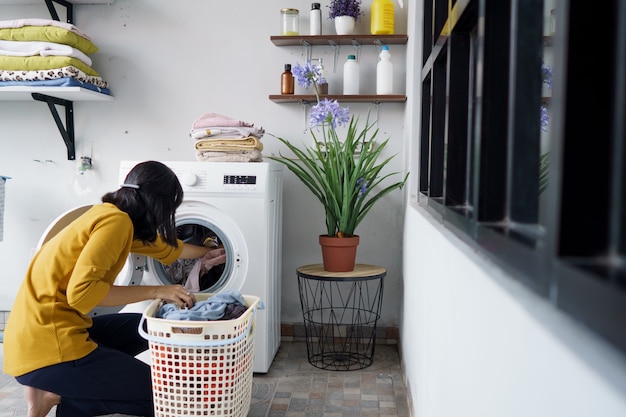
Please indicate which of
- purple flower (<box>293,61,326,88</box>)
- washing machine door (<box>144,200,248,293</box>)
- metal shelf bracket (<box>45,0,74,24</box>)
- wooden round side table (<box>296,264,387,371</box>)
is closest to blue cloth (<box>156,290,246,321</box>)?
washing machine door (<box>144,200,248,293</box>)

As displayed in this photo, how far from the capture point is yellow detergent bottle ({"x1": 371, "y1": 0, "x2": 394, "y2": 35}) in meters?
3.16

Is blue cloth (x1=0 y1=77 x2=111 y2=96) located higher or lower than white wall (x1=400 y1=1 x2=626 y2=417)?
higher

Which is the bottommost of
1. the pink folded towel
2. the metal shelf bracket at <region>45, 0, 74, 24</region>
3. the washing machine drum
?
the washing machine drum

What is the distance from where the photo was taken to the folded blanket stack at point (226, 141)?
2912mm

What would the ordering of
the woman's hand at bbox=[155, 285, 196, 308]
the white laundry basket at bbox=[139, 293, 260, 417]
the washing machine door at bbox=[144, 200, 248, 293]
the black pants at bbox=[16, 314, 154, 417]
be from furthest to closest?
1. the washing machine door at bbox=[144, 200, 248, 293]
2. the woman's hand at bbox=[155, 285, 196, 308]
3. the black pants at bbox=[16, 314, 154, 417]
4. the white laundry basket at bbox=[139, 293, 260, 417]

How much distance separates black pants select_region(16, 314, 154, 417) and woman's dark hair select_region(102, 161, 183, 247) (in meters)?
0.46

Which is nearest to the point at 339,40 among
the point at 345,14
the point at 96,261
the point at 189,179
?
the point at 345,14

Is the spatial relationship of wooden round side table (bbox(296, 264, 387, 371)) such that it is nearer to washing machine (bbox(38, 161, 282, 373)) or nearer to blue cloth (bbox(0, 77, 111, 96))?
washing machine (bbox(38, 161, 282, 373))

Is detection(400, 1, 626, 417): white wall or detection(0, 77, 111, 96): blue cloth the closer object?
detection(400, 1, 626, 417): white wall

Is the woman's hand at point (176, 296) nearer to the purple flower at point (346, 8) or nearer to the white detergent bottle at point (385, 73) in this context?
the white detergent bottle at point (385, 73)

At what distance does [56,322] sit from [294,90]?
179 cm

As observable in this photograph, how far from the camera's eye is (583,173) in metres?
0.59

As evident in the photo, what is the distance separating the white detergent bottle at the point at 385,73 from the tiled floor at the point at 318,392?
4.47 ft

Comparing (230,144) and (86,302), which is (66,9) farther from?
(86,302)
